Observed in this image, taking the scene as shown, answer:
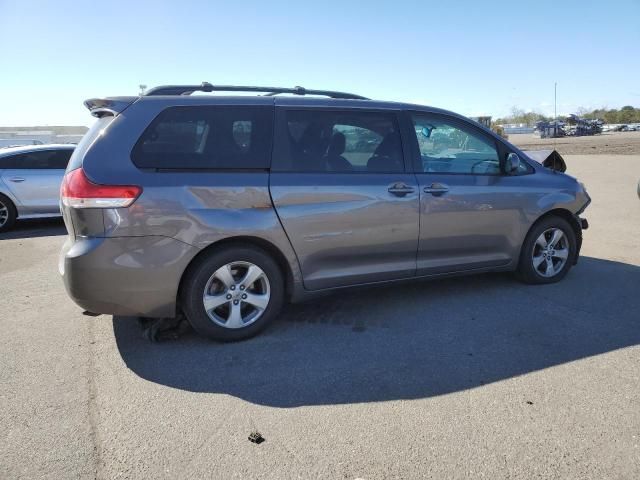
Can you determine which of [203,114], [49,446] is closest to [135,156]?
[203,114]

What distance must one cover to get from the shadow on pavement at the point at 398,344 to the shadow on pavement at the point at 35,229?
212 inches

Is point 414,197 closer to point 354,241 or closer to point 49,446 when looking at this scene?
point 354,241

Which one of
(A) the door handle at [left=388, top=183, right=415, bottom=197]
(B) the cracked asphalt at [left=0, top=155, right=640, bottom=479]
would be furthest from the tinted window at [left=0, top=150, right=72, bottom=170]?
(A) the door handle at [left=388, top=183, right=415, bottom=197]

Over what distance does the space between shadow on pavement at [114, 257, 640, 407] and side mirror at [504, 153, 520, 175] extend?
1.19 metres

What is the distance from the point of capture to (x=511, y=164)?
4.69 m

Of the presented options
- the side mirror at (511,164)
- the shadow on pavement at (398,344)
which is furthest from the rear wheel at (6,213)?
the side mirror at (511,164)

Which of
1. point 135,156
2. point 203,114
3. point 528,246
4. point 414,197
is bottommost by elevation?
point 528,246

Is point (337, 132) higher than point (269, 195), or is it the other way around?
point (337, 132)

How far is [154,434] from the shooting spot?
268 cm

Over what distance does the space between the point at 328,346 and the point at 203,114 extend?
201 cm

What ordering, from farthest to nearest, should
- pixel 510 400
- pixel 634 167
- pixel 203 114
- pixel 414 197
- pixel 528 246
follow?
pixel 634 167 → pixel 528 246 → pixel 414 197 → pixel 203 114 → pixel 510 400

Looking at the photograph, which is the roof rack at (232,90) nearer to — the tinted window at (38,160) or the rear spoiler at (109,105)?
the rear spoiler at (109,105)

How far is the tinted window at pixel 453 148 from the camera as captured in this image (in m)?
4.43

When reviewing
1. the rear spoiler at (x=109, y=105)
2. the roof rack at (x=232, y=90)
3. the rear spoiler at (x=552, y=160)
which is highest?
the roof rack at (x=232, y=90)
